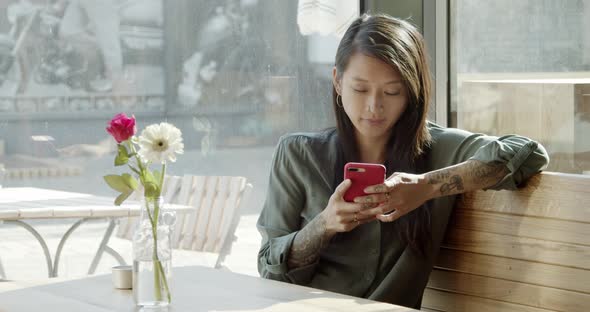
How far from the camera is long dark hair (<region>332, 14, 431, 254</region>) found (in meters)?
2.66

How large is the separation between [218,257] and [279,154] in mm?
1910

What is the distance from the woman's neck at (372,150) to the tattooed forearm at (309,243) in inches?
11.5

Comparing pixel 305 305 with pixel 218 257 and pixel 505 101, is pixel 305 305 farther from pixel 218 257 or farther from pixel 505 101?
pixel 218 257

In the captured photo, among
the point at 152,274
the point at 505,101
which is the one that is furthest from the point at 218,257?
the point at 152,274

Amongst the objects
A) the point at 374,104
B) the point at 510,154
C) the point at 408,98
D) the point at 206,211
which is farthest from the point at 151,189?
the point at 206,211

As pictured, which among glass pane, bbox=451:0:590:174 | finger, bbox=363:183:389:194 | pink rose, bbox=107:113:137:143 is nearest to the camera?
pink rose, bbox=107:113:137:143

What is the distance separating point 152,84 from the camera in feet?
15.2

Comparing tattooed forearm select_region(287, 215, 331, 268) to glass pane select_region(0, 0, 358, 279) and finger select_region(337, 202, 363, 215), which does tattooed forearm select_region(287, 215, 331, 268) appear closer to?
finger select_region(337, 202, 363, 215)

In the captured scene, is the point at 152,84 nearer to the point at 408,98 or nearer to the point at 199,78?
the point at 199,78

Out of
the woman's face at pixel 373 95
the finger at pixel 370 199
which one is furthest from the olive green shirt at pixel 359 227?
the finger at pixel 370 199

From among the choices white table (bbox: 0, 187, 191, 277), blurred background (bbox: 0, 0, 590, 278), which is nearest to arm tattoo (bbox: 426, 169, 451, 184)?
blurred background (bbox: 0, 0, 590, 278)

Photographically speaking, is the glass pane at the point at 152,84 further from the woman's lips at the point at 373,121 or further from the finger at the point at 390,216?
the finger at the point at 390,216

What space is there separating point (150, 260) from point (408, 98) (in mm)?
870

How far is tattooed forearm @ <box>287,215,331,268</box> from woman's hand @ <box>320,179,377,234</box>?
5 cm
